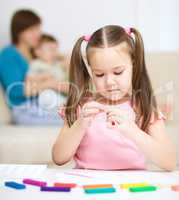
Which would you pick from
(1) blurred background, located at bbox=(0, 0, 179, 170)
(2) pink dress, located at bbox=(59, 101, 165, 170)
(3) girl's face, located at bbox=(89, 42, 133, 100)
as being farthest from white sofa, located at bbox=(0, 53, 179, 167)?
(3) girl's face, located at bbox=(89, 42, 133, 100)

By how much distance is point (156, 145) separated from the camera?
0.79 m

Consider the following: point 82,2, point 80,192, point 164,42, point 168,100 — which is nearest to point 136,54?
point 80,192

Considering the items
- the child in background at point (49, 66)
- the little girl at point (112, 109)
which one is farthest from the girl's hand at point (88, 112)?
the child in background at point (49, 66)

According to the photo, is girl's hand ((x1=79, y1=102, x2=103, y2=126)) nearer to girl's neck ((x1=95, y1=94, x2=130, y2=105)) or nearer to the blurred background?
girl's neck ((x1=95, y1=94, x2=130, y2=105))

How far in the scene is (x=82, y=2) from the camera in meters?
2.00

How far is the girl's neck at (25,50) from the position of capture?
6.35ft

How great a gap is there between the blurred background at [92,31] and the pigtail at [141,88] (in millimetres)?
682

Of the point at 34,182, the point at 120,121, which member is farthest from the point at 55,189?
the point at 120,121

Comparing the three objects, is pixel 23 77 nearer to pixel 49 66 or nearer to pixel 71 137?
pixel 49 66

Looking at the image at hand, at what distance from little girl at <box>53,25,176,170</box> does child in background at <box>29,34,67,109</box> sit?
0.94 metres

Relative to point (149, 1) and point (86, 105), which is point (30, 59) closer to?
point (149, 1)

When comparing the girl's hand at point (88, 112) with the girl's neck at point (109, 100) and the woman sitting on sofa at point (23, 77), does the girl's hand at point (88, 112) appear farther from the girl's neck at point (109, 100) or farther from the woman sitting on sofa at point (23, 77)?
the woman sitting on sofa at point (23, 77)

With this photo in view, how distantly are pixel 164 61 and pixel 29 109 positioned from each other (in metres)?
0.54

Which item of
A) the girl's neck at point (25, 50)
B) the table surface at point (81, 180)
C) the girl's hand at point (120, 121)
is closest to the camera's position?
the table surface at point (81, 180)
